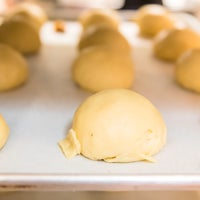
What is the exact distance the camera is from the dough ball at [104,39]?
1.36 m

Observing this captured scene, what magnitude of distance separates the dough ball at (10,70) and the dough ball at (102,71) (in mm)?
158

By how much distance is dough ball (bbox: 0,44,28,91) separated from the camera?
1.15 m

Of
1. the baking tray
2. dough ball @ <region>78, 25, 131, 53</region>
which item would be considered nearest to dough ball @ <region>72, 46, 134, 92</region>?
the baking tray

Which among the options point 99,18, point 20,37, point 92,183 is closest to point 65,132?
point 92,183

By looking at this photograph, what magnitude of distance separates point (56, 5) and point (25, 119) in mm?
1097

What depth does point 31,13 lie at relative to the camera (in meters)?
1.73

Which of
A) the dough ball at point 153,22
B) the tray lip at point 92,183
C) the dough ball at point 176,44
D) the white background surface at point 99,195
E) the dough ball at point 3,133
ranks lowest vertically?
the white background surface at point 99,195

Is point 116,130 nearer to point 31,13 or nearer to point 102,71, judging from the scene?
point 102,71

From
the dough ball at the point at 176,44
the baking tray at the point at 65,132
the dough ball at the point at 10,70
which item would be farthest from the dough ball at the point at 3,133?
the dough ball at the point at 176,44

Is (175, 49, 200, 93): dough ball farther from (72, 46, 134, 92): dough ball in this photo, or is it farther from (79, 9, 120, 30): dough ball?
(79, 9, 120, 30): dough ball

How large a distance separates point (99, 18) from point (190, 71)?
1.97 ft

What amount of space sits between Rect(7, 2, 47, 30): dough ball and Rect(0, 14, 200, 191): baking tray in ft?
0.75

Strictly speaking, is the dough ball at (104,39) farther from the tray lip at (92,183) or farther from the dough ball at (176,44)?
the tray lip at (92,183)

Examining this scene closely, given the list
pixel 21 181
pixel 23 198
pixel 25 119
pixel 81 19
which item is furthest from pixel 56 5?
pixel 21 181
